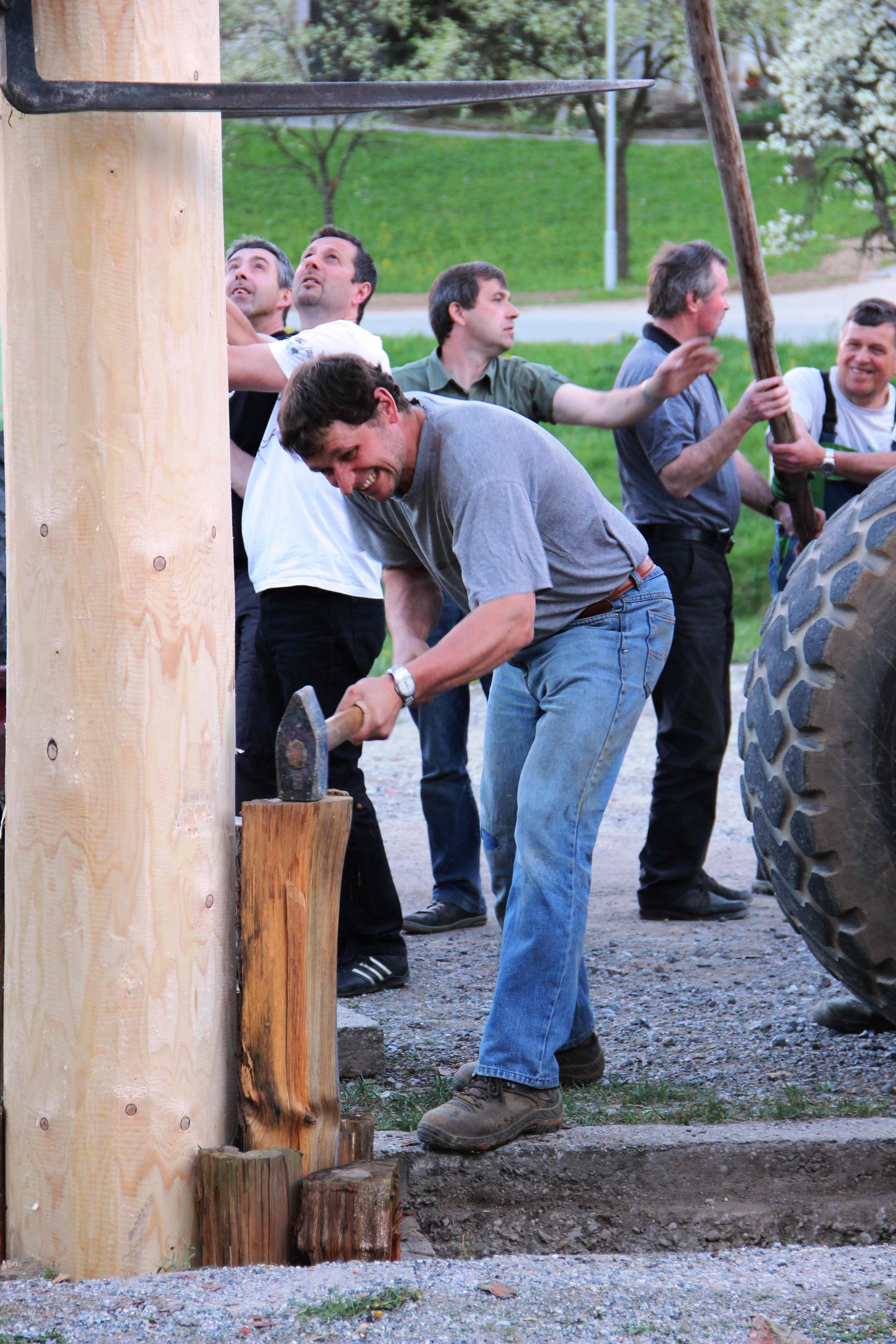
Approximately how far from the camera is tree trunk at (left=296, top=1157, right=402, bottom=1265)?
2.54 m

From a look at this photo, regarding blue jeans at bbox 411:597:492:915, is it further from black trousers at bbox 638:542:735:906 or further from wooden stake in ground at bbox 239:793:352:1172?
wooden stake in ground at bbox 239:793:352:1172

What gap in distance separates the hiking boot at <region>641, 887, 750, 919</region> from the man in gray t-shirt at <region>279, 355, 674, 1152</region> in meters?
1.53

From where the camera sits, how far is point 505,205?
27016mm

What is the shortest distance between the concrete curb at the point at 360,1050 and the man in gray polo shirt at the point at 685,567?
1646 millimetres

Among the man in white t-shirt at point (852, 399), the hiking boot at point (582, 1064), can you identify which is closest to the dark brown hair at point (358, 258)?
the man in white t-shirt at point (852, 399)

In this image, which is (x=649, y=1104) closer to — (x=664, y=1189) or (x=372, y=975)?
(x=664, y=1189)

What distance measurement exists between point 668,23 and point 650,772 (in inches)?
767

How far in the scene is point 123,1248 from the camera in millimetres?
2465

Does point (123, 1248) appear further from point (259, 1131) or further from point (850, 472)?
point (850, 472)

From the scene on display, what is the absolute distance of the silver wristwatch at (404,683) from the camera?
278cm

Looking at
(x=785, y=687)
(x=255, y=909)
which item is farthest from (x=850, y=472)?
(x=255, y=909)

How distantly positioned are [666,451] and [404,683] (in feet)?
7.28

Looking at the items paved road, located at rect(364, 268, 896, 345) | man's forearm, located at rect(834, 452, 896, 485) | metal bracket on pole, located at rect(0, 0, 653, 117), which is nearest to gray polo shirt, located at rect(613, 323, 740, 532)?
man's forearm, located at rect(834, 452, 896, 485)

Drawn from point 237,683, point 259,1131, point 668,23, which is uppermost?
point 668,23
